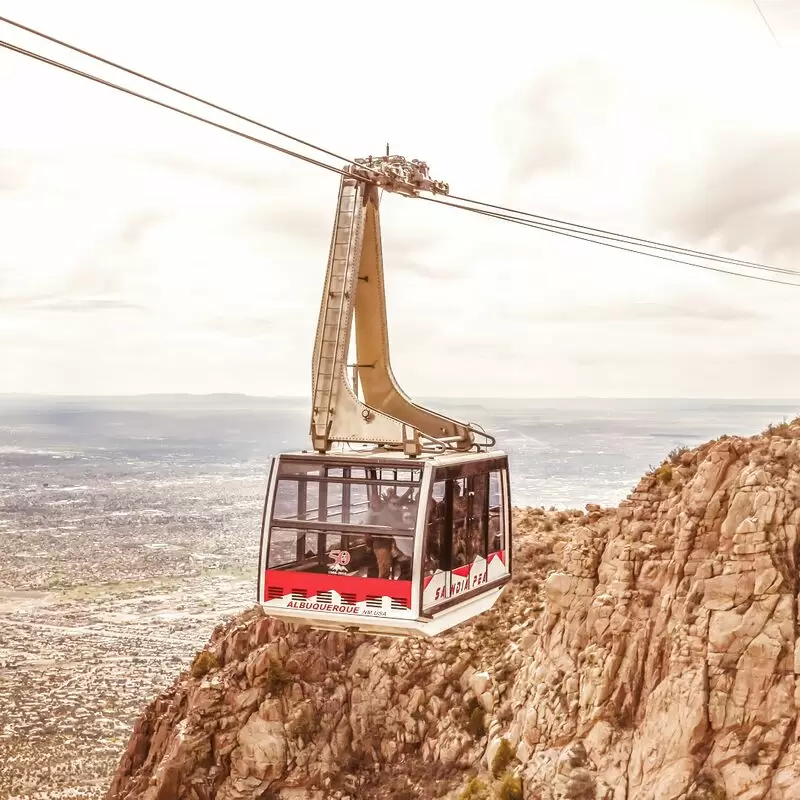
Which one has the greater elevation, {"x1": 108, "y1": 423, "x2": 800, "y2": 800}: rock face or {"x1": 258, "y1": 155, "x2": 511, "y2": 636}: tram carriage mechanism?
{"x1": 258, "y1": 155, "x2": 511, "y2": 636}: tram carriage mechanism

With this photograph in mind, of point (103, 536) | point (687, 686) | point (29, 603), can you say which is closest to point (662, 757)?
→ point (687, 686)

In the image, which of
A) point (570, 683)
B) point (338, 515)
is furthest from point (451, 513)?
point (570, 683)

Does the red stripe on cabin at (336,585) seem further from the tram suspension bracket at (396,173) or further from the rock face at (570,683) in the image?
the rock face at (570,683)

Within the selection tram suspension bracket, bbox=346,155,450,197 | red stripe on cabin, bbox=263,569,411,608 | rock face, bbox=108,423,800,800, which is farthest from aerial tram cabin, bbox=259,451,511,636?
rock face, bbox=108,423,800,800

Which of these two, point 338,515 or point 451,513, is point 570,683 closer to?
point 451,513

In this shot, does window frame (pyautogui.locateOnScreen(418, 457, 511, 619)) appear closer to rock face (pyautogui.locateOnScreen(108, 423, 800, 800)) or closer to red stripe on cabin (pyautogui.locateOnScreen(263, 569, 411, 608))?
red stripe on cabin (pyautogui.locateOnScreen(263, 569, 411, 608))

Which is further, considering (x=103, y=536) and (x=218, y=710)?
(x=103, y=536)

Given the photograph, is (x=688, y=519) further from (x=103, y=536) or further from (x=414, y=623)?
(x=103, y=536)
